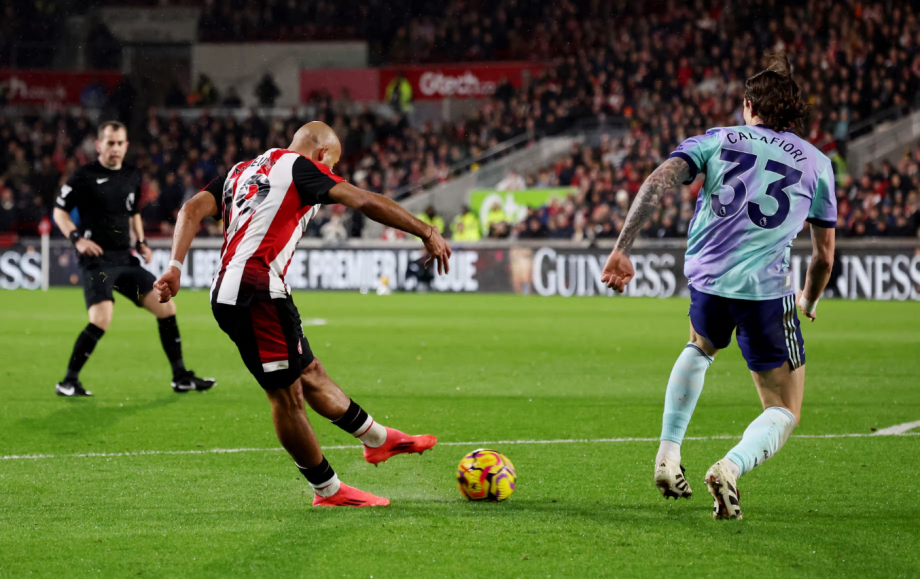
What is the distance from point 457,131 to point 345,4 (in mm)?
8548

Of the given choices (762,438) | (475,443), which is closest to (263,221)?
(762,438)

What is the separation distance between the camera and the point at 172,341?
9648mm

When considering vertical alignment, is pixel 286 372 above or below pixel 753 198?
below

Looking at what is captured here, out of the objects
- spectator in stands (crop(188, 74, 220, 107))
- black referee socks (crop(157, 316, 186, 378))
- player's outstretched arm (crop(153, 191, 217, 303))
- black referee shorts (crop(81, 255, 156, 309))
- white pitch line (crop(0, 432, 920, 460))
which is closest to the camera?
player's outstretched arm (crop(153, 191, 217, 303))

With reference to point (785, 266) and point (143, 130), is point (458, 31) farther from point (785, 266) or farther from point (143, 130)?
point (785, 266)

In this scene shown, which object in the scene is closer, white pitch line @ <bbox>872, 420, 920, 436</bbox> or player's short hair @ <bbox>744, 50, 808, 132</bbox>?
player's short hair @ <bbox>744, 50, 808, 132</bbox>

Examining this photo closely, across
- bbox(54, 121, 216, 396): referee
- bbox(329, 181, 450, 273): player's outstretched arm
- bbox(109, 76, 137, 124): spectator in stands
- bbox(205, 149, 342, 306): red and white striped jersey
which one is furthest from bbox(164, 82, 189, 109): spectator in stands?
bbox(329, 181, 450, 273): player's outstretched arm

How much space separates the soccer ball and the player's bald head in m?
1.60

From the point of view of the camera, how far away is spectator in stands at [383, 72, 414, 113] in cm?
3684

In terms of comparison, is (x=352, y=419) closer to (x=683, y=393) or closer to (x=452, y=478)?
(x=452, y=478)

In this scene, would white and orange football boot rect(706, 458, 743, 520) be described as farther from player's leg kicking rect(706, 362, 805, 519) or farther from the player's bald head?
the player's bald head

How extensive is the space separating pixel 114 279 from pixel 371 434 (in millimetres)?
4370

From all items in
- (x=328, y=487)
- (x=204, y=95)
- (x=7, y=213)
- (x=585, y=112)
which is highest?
(x=204, y=95)

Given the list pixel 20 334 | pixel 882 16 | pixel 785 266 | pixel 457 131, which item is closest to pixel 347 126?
pixel 457 131
